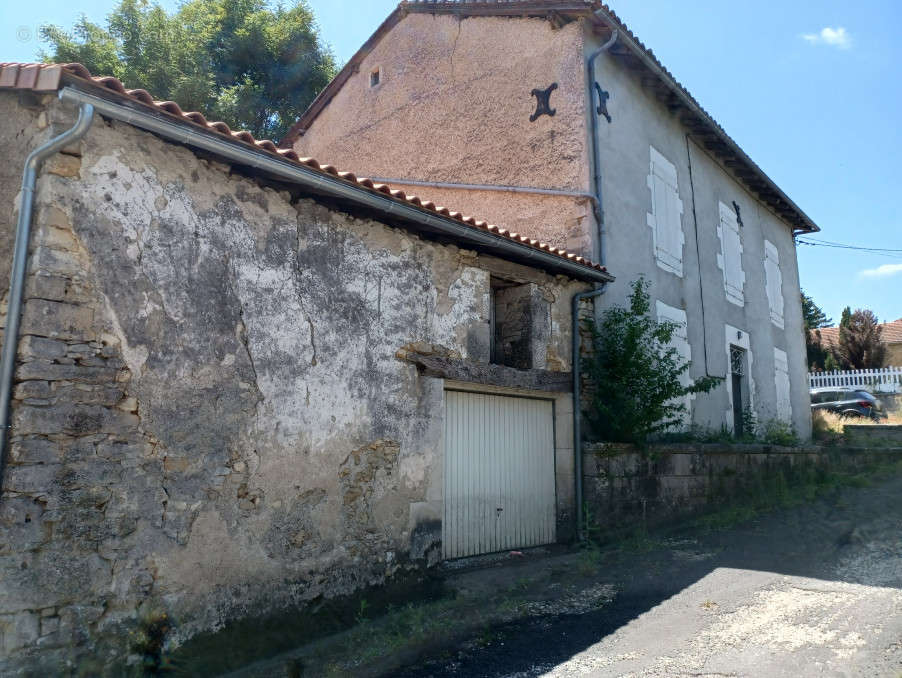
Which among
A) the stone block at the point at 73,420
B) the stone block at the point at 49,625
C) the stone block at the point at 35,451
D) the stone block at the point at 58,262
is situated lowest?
the stone block at the point at 49,625

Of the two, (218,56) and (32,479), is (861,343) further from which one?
(32,479)

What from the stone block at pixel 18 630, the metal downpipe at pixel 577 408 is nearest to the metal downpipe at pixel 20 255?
the stone block at pixel 18 630

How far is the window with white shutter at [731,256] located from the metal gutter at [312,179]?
5.77 metres

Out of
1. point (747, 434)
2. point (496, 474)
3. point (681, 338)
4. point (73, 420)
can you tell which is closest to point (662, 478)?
point (496, 474)

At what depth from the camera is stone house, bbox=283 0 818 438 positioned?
27.8 feet

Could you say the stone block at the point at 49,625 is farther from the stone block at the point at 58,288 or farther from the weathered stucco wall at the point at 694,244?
the weathered stucco wall at the point at 694,244

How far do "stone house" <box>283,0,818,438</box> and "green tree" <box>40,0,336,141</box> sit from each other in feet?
12.3

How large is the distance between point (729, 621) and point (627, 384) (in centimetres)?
323

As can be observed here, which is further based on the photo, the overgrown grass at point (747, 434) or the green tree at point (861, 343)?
the green tree at point (861, 343)

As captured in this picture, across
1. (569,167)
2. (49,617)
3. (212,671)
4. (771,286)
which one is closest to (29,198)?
(49,617)

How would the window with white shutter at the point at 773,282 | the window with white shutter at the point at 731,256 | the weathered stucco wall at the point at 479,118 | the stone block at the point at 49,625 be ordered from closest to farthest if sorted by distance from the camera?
1. the stone block at the point at 49,625
2. the weathered stucco wall at the point at 479,118
3. the window with white shutter at the point at 731,256
4. the window with white shutter at the point at 773,282

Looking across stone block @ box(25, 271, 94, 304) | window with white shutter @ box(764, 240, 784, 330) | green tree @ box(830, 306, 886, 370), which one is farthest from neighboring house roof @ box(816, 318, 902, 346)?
stone block @ box(25, 271, 94, 304)

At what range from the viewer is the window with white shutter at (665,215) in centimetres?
952

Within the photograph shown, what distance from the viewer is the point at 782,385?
43.3 feet
